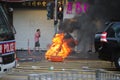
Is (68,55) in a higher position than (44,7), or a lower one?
lower

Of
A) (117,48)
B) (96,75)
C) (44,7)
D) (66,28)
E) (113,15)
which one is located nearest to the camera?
(96,75)

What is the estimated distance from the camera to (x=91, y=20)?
982 inches

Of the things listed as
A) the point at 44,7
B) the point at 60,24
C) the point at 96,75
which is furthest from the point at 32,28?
the point at 96,75

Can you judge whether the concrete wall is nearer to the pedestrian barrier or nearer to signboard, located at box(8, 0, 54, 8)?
signboard, located at box(8, 0, 54, 8)

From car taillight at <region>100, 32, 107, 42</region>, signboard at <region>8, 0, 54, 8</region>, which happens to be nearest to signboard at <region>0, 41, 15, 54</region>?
car taillight at <region>100, 32, 107, 42</region>

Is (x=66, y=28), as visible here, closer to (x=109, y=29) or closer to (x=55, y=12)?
(x=55, y=12)

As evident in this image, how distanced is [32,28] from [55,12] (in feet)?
16.5

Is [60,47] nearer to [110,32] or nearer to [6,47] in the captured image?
[110,32]

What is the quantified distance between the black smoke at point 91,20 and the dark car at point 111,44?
6.33 meters

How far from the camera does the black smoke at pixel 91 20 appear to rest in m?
24.3

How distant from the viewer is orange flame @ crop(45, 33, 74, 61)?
22284 millimetres

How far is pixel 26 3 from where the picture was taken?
29.7 metres

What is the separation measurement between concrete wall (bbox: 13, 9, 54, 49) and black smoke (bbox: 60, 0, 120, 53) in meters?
3.14

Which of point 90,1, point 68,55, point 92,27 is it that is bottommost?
point 68,55
